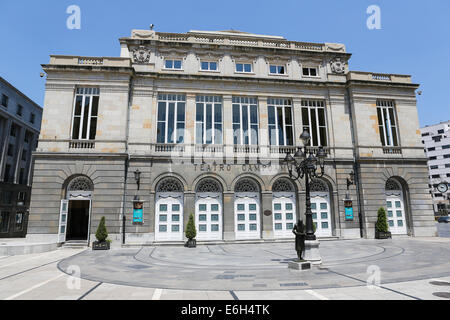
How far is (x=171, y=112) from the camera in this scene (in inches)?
822

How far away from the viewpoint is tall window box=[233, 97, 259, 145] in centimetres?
A: 2111

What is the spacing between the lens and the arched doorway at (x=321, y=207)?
21.1 m

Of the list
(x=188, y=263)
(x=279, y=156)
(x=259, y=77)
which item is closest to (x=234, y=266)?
(x=188, y=263)

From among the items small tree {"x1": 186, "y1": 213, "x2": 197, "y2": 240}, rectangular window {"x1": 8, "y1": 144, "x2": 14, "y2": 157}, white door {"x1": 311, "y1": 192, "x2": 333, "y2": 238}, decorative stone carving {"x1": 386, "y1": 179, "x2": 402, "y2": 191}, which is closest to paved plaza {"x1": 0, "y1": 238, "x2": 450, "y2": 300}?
small tree {"x1": 186, "y1": 213, "x2": 197, "y2": 240}

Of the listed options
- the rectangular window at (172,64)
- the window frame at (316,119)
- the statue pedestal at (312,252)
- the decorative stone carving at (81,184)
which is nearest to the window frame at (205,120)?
the rectangular window at (172,64)

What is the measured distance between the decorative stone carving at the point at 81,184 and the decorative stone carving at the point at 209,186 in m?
7.43

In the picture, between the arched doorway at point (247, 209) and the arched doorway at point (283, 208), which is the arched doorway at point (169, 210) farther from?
the arched doorway at point (283, 208)

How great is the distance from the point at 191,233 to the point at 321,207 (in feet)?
33.7

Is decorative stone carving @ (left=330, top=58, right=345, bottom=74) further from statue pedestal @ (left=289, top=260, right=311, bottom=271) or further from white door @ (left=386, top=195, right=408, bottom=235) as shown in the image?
statue pedestal @ (left=289, top=260, right=311, bottom=271)

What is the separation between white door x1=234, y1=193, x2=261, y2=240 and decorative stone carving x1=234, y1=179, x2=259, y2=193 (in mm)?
315

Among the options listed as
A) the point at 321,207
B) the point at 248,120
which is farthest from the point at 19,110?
the point at 321,207

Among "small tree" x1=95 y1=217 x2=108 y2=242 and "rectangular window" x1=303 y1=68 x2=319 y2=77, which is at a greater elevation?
"rectangular window" x1=303 y1=68 x2=319 y2=77

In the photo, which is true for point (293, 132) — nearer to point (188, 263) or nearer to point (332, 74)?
point (332, 74)

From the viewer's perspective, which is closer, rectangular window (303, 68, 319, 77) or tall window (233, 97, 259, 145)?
tall window (233, 97, 259, 145)
